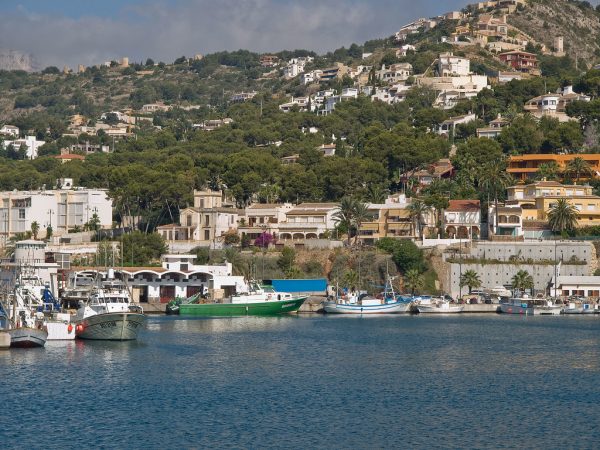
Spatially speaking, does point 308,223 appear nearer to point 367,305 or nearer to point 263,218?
point 263,218

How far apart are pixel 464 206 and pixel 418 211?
5531 millimetres

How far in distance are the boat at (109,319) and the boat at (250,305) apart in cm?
2191

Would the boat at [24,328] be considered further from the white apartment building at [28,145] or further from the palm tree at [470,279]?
the white apartment building at [28,145]

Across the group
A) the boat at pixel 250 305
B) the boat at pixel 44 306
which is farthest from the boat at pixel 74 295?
the boat at pixel 250 305

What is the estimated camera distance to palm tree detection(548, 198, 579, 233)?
104 m

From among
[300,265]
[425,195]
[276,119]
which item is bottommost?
[300,265]

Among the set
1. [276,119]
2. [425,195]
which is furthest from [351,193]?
[276,119]

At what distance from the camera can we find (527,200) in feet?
371

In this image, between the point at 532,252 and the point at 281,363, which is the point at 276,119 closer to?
the point at 532,252

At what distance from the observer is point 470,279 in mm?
100250

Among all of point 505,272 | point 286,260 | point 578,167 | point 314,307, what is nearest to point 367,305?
point 314,307

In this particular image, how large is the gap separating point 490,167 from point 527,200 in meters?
5.00

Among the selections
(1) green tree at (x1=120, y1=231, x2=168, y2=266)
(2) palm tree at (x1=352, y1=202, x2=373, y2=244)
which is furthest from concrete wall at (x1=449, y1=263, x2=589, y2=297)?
(1) green tree at (x1=120, y1=231, x2=168, y2=266)

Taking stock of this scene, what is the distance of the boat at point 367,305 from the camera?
311 ft
